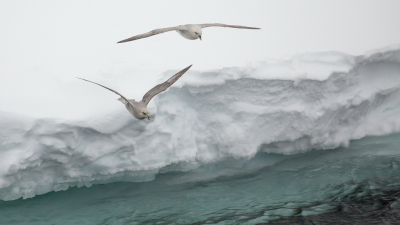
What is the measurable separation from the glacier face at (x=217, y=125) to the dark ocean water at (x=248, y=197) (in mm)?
290

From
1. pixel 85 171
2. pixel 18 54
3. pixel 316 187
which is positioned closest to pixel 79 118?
pixel 85 171

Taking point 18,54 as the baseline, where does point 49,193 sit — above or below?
below

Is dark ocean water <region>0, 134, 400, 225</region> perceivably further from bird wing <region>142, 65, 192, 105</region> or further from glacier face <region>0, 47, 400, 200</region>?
bird wing <region>142, 65, 192, 105</region>

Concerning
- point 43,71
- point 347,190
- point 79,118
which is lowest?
point 347,190

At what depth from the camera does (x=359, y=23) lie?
28.9ft

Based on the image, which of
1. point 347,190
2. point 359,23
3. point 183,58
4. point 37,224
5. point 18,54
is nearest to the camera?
point 37,224

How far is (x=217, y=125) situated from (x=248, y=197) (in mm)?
1576

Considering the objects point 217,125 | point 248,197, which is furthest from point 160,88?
point 217,125

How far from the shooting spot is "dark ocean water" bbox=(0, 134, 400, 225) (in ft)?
17.3

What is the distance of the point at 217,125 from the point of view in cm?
706

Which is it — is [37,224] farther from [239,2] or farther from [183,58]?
[239,2]

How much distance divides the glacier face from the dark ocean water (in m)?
0.29

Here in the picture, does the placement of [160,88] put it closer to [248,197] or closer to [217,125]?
[248,197]

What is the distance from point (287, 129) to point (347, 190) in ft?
5.74
